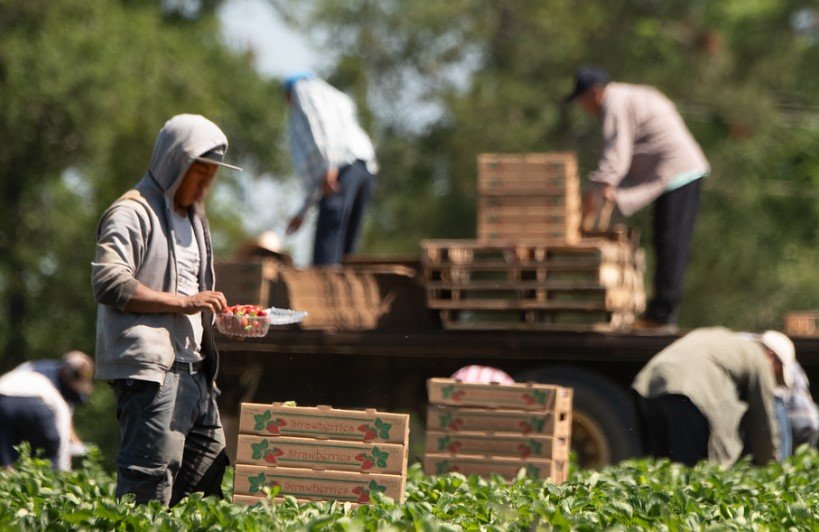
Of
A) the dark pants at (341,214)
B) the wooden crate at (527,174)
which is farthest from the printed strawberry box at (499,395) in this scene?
the dark pants at (341,214)

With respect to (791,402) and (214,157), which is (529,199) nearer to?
(791,402)

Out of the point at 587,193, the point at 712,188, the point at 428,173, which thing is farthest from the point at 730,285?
the point at 587,193

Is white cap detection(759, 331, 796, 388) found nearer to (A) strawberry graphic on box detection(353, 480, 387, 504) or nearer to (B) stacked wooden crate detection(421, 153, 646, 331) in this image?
(B) stacked wooden crate detection(421, 153, 646, 331)

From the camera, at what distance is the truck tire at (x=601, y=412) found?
418 inches

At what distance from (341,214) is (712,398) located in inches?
130

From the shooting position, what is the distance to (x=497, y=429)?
28.5 feet

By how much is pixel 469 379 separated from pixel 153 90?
1689cm

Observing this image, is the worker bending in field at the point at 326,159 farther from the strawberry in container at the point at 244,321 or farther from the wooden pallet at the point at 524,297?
the strawberry in container at the point at 244,321

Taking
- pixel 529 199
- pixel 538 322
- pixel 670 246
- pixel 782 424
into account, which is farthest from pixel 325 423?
pixel 670 246

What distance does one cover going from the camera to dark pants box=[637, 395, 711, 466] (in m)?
9.34

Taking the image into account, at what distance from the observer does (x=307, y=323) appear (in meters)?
11.1

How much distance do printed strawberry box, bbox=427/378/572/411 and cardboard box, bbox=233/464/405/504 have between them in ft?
6.11

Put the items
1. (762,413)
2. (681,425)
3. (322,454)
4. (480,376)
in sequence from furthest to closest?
(480,376) → (681,425) → (762,413) → (322,454)

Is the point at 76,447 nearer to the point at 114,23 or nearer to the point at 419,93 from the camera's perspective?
the point at 114,23
